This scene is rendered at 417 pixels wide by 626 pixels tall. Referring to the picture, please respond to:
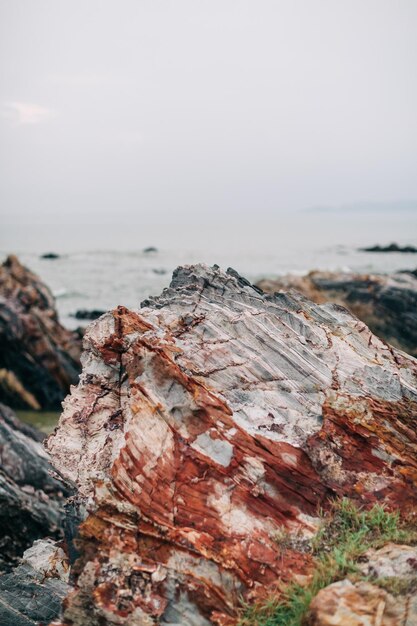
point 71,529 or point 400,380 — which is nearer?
point 71,529

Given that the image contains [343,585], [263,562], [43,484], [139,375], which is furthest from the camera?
[43,484]

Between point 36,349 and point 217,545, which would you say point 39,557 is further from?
point 36,349

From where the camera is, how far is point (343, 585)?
5.97 m

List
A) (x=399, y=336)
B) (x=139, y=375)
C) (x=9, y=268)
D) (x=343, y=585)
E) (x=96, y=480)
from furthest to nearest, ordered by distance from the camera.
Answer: (x=9, y=268)
(x=399, y=336)
(x=139, y=375)
(x=96, y=480)
(x=343, y=585)

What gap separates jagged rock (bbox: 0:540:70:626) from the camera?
799 centimetres

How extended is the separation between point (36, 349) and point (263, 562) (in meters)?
22.5

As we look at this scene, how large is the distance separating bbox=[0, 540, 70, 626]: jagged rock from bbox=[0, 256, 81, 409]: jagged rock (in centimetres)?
1766

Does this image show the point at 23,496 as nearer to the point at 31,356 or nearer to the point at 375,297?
the point at 31,356

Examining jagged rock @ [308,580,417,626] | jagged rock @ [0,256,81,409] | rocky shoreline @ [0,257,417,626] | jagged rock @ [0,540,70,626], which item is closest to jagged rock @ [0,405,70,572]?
rocky shoreline @ [0,257,417,626]

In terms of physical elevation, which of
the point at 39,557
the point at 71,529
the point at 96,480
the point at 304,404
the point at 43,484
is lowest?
the point at 43,484

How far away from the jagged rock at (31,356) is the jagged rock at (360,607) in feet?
71.3

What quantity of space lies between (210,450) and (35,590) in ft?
12.0

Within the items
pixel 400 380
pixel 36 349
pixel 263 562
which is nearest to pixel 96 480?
pixel 263 562

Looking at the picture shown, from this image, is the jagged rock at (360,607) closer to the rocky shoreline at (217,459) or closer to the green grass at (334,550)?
the rocky shoreline at (217,459)
